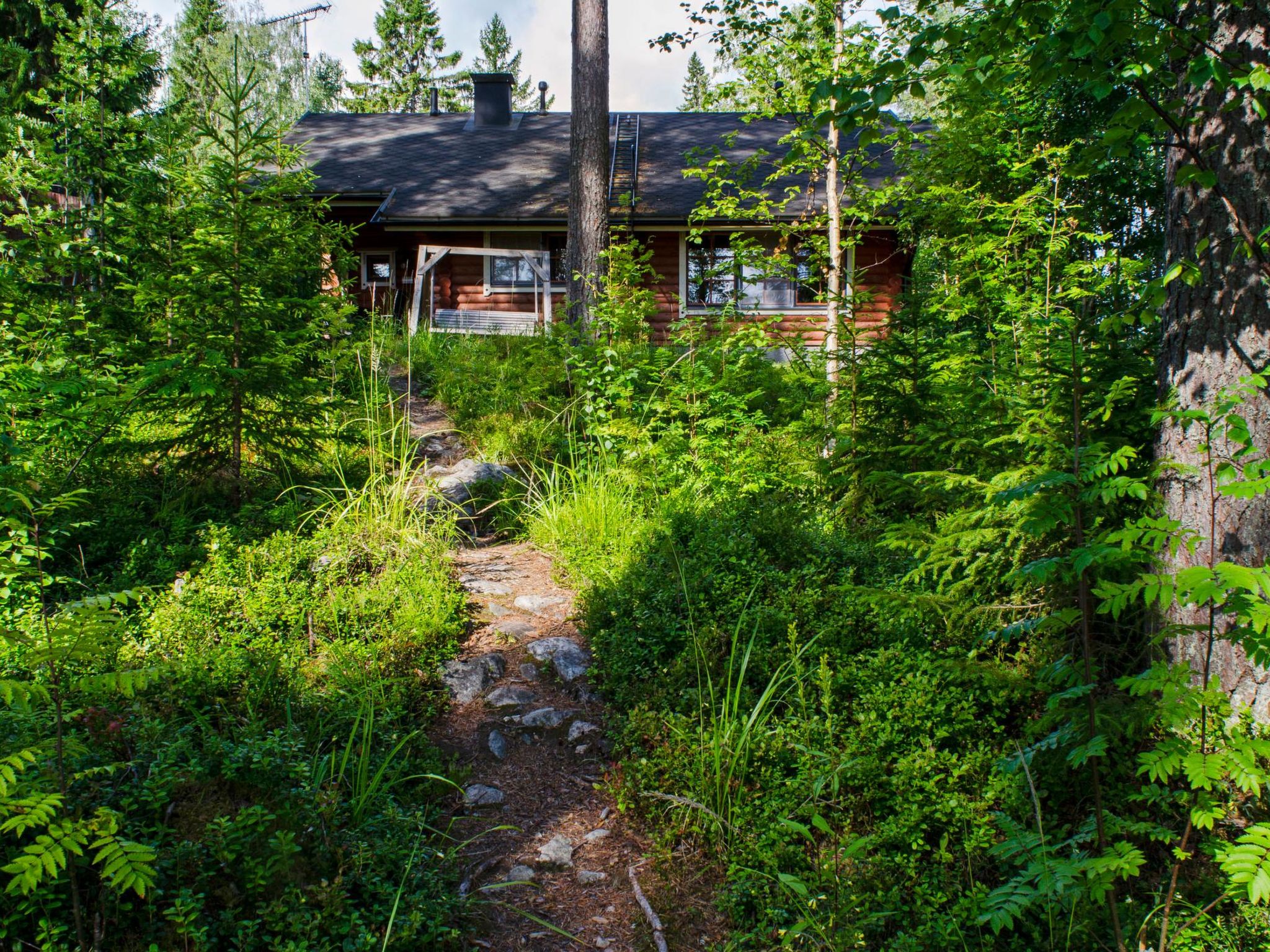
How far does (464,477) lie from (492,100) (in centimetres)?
1690

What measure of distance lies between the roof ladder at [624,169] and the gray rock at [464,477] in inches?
308

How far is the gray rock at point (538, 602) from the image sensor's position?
4.68m

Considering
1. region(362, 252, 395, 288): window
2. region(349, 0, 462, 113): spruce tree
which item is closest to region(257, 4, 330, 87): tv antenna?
region(349, 0, 462, 113): spruce tree

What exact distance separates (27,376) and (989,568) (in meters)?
4.45

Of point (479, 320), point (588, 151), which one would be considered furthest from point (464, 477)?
point (479, 320)

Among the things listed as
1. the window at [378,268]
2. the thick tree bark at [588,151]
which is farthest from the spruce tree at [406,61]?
the thick tree bark at [588,151]

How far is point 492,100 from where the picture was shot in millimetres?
20188

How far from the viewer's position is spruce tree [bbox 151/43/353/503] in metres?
4.66

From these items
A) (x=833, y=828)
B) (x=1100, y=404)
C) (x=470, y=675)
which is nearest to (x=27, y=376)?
(x=470, y=675)

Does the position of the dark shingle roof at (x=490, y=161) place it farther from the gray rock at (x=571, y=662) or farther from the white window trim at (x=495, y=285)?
the gray rock at (x=571, y=662)

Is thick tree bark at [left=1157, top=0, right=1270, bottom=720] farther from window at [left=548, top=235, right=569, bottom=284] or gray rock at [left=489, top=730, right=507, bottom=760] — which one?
window at [left=548, top=235, right=569, bottom=284]

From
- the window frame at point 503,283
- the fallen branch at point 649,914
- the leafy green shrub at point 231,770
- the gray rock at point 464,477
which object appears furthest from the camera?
the window frame at point 503,283

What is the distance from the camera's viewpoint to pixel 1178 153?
3.25m

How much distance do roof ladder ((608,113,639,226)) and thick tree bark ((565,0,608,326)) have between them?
3.48 metres
